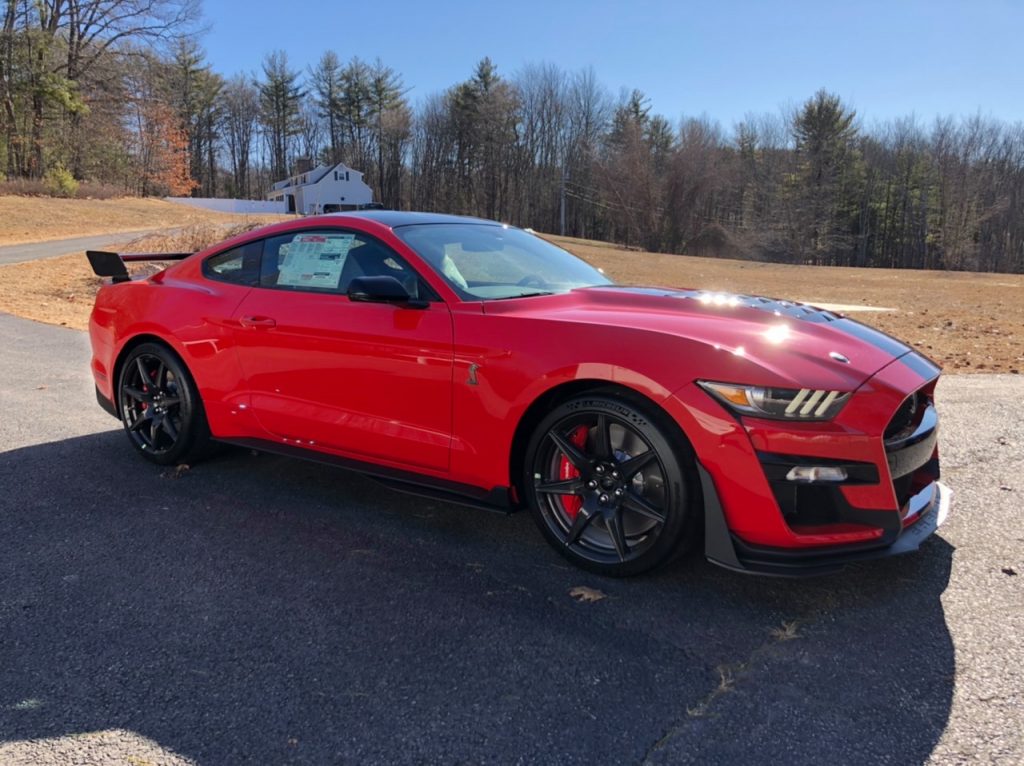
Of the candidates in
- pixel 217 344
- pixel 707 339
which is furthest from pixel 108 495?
pixel 707 339

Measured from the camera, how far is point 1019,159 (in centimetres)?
6994

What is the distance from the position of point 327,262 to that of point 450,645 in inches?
84.8

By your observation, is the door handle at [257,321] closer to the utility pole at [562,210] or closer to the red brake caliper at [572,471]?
the red brake caliper at [572,471]

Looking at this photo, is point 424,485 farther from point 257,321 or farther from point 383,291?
point 257,321

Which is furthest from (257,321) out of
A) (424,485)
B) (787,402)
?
(787,402)

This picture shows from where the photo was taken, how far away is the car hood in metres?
2.59

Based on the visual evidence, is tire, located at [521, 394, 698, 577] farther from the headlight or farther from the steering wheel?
the steering wheel

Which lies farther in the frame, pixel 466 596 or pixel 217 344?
pixel 217 344

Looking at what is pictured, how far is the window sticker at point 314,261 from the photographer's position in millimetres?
3752

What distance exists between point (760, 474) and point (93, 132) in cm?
5741

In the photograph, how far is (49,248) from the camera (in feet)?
80.2

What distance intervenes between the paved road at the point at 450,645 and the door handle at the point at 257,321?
3.13 ft

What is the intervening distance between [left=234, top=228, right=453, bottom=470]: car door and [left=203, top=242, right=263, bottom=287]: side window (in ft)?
0.27

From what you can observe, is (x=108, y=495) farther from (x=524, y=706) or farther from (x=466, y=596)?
(x=524, y=706)
